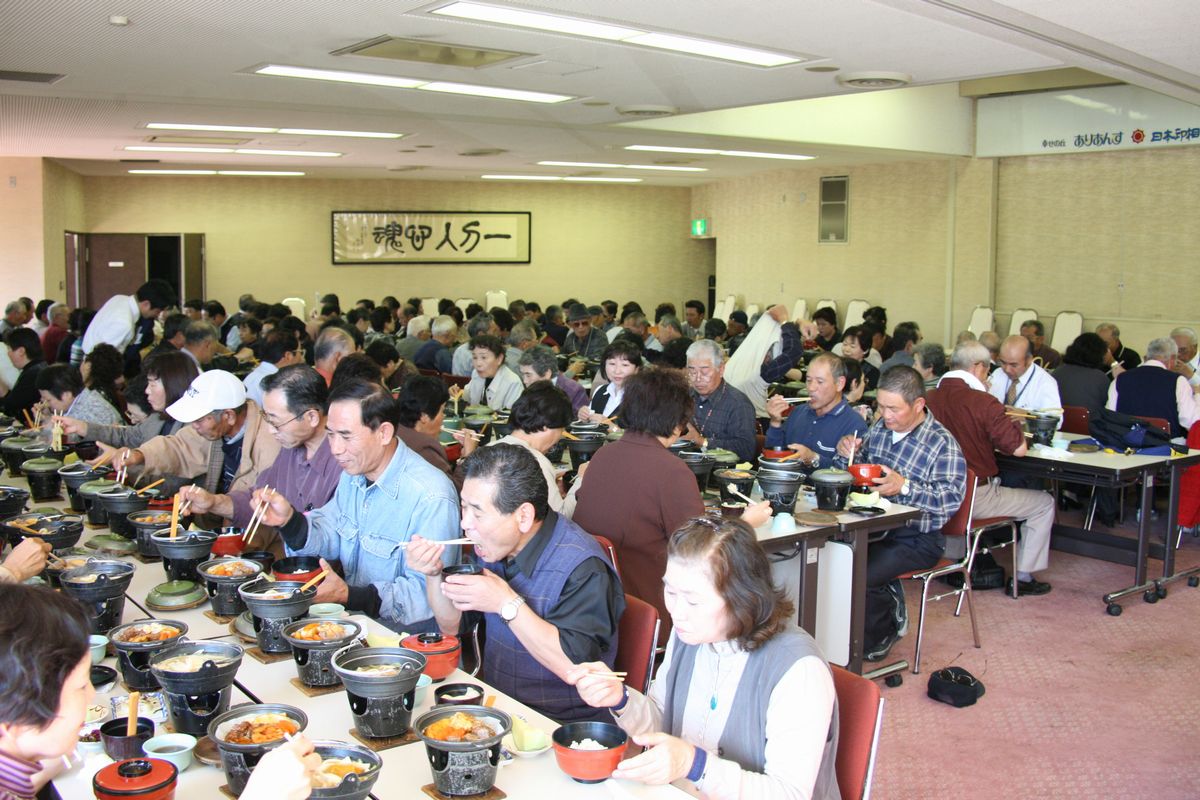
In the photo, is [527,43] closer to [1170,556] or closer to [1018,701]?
[1018,701]

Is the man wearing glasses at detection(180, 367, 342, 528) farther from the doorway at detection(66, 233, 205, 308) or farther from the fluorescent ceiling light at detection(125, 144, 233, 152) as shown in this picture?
the doorway at detection(66, 233, 205, 308)

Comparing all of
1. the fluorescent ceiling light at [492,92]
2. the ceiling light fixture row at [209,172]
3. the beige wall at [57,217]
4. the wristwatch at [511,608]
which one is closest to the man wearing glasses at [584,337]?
the fluorescent ceiling light at [492,92]

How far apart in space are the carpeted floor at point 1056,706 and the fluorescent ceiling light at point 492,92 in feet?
12.7

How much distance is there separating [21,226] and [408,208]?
216 inches

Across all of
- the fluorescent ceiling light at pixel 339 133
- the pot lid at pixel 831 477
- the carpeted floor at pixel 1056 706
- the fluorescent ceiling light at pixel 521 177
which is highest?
the fluorescent ceiling light at pixel 521 177

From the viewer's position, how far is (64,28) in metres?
4.89

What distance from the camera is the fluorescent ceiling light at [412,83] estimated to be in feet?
19.9

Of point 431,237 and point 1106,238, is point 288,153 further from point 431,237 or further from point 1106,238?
point 1106,238

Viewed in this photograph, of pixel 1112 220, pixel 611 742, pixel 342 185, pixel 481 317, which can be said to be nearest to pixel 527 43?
pixel 611 742

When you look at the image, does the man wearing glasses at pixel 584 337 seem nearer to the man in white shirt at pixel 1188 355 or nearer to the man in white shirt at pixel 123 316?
the man in white shirt at pixel 123 316

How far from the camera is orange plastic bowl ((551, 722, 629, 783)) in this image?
195cm

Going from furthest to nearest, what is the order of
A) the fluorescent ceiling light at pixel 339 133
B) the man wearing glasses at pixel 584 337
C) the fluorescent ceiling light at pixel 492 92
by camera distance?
1. the man wearing glasses at pixel 584 337
2. the fluorescent ceiling light at pixel 339 133
3. the fluorescent ceiling light at pixel 492 92

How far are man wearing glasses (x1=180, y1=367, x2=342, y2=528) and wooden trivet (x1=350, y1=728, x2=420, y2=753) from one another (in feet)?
5.66

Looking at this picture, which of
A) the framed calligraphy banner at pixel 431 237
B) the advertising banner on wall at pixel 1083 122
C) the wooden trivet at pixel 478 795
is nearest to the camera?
the wooden trivet at pixel 478 795
